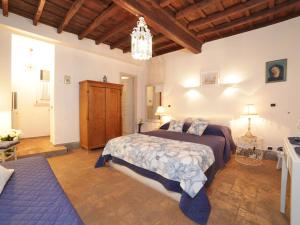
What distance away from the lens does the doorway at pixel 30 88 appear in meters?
4.52

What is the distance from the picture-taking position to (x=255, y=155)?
142 inches

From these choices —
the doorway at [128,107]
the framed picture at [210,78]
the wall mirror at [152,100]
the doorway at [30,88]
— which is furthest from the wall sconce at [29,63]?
the framed picture at [210,78]

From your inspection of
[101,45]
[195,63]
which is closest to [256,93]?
[195,63]

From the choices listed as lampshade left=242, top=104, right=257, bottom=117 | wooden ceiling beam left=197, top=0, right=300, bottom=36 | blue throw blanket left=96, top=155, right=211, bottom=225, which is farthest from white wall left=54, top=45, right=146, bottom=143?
lampshade left=242, top=104, right=257, bottom=117

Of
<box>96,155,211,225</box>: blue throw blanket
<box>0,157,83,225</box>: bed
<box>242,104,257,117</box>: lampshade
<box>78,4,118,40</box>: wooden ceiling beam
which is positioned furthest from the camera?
<box>242,104,257,117</box>: lampshade

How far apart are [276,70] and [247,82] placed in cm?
57

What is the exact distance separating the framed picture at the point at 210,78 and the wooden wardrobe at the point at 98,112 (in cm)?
244

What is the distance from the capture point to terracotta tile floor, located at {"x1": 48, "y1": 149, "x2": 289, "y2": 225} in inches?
64.8

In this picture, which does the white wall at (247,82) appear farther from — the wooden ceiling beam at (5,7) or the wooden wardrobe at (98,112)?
the wooden ceiling beam at (5,7)

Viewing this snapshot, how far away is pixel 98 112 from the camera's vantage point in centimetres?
413

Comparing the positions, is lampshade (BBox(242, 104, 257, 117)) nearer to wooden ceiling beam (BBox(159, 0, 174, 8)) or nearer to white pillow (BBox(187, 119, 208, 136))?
white pillow (BBox(187, 119, 208, 136))

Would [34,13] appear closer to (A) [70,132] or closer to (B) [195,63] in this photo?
(A) [70,132]

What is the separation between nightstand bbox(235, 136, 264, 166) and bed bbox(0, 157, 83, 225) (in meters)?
3.51

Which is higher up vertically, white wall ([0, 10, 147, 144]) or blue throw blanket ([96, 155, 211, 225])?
white wall ([0, 10, 147, 144])
